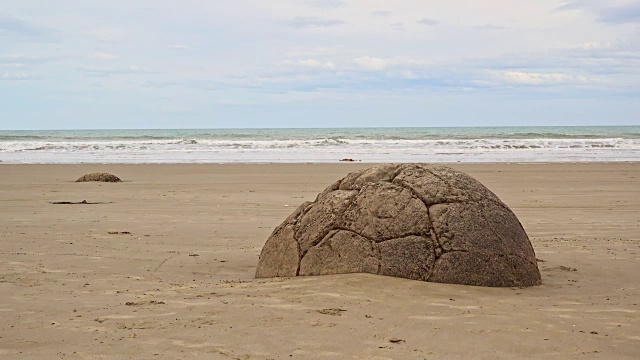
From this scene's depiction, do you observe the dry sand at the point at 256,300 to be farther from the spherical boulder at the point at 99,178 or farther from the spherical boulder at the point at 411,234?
the spherical boulder at the point at 99,178

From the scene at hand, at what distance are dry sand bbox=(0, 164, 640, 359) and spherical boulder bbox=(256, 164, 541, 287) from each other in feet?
0.68

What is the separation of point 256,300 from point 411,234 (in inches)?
61.8

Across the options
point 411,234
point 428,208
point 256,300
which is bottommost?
point 256,300

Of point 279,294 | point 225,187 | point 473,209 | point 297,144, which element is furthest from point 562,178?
point 297,144

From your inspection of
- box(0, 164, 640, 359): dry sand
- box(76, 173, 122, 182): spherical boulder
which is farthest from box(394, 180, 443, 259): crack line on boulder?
box(76, 173, 122, 182): spherical boulder

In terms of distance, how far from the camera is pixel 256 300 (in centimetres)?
591

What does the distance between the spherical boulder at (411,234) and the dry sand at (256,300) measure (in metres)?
0.21

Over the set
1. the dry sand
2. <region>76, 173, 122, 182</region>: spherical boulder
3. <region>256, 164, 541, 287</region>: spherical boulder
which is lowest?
the dry sand

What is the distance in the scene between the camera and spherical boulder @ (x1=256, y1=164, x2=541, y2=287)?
652cm

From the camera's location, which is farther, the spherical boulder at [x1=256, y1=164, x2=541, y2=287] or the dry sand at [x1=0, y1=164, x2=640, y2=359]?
the spherical boulder at [x1=256, y1=164, x2=541, y2=287]

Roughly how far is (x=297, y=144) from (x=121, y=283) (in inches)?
1616

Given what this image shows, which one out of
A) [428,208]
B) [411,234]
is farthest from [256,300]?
[428,208]

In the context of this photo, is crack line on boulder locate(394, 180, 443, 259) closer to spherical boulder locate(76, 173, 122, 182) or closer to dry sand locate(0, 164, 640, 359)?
dry sand locate(0, 164, 640, 359)

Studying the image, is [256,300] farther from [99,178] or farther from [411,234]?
[99,178]
